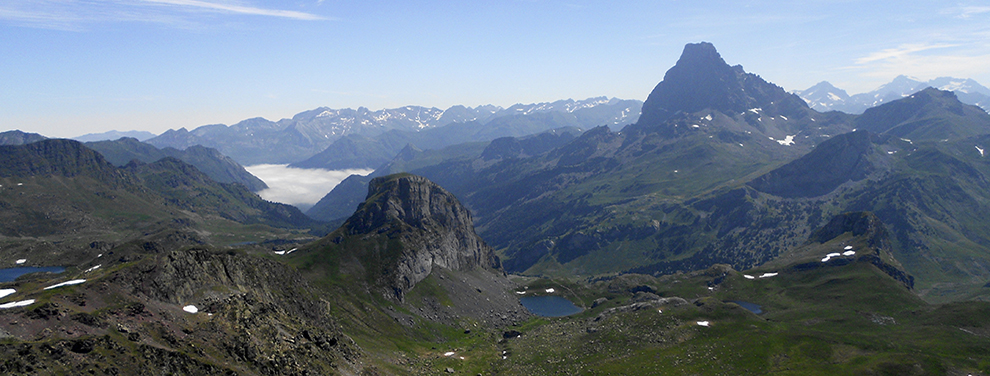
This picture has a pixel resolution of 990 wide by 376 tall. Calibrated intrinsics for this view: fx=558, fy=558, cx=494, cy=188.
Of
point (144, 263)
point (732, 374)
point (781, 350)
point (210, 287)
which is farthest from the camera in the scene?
point (781, 350)

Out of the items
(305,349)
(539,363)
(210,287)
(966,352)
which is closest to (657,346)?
(539,363)

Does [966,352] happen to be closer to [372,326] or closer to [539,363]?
[539,363]

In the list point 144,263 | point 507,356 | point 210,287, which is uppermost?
point 144,263

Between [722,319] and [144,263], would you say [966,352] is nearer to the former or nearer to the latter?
[722,319]

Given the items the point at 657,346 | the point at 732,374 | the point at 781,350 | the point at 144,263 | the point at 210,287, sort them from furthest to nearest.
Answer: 1. the point at 657,346
2. the point at 781,350
3. the point at 732,374
4. the point at 210,287
5. the point at 144,263

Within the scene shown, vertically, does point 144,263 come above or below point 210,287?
above

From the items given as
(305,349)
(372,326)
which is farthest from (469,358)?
(305,349)

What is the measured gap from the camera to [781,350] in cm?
15712

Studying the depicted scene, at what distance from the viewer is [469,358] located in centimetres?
17712

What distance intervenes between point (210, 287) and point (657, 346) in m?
123

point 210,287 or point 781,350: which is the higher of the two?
point 210,287

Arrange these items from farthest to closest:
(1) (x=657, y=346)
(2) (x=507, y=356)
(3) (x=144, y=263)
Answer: (2) (x=507, y=356), (1) (x=657, y=346), (3) (x=144, y=263)

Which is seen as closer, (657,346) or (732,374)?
(732,374)

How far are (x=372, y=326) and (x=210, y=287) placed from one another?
77605 mm
